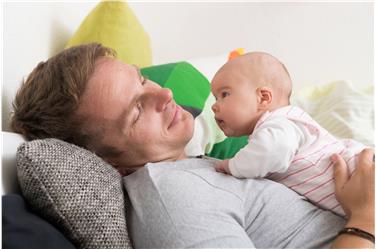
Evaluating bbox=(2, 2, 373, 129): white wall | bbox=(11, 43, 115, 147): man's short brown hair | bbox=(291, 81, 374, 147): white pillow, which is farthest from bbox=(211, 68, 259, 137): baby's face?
bbox=(2, 2, 373, 129): white wall

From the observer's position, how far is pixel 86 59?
103 cm

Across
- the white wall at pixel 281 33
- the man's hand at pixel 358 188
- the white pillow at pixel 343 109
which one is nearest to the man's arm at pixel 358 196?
the man's hand at pixel 358 188

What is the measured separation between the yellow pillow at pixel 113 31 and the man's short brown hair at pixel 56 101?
0.58 m

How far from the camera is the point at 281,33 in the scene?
2.17 meters

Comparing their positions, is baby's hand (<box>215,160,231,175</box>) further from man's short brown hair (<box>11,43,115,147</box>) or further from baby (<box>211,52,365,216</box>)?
man's short brown hair (<box>11,43,115,147</box>)

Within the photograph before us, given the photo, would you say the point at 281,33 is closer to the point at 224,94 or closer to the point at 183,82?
the point at 183,82

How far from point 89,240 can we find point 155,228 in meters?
0.12

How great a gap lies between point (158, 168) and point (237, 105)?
0.29 metres

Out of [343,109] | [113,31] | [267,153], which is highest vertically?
[113,31]

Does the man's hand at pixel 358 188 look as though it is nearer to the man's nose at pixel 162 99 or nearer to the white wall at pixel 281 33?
the man's nose at pixel 162 99

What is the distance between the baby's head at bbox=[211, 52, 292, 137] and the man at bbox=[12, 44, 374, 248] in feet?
0.36

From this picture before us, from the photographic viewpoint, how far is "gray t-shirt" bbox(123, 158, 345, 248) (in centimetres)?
77

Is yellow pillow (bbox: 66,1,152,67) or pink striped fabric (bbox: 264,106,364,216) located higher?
yellow pillow (bbox: 66,1,152,67)

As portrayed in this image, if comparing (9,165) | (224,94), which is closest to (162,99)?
(224,94)
